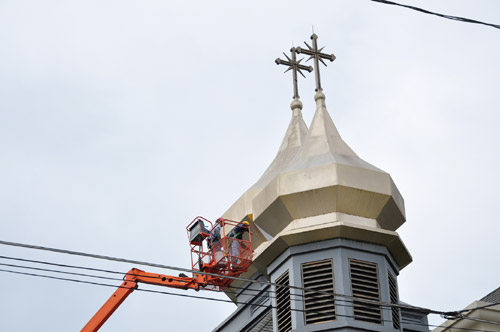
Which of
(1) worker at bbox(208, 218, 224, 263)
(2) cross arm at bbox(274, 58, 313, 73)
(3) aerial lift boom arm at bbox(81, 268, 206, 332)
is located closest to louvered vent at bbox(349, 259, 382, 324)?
(1) worker at bbox(208, 218, 224, 263)

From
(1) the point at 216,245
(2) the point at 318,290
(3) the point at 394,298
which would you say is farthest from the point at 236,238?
(3) the point at 394,298

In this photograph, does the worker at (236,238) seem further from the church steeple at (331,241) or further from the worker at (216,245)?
the church steeple at (331,241)

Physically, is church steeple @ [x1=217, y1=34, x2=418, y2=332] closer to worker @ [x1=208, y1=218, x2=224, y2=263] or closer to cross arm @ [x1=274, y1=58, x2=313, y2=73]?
worker @ [x1=208, y1=218, x2=224, y2=263]

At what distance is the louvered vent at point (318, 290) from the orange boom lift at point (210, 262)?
4.59m

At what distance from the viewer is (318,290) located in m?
28.6

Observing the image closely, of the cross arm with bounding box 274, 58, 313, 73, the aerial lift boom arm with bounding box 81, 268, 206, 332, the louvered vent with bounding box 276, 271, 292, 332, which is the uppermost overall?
the cross arm with bounding box 274, 58, 313, 73

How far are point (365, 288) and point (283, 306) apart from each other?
81.0 inches

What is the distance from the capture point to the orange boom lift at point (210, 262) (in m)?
33.8

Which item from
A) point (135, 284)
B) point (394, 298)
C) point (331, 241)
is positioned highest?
point (135, 284)

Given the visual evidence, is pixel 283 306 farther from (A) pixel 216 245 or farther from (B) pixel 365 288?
(A) pixel 216 245

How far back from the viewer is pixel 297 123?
37094 mm

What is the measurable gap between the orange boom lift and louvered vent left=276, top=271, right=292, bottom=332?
3.66 meters

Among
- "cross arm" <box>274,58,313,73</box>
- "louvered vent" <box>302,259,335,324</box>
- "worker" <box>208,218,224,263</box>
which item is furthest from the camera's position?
"cross arm" <box>274,58,313,73</box>

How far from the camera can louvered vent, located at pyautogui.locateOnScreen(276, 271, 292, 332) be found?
28695 mm
